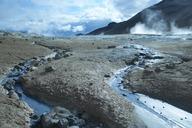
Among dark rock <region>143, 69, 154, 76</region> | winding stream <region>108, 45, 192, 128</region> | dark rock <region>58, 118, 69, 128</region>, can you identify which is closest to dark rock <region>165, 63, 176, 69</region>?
dark rock <region>143, 69, 154, 76</region>

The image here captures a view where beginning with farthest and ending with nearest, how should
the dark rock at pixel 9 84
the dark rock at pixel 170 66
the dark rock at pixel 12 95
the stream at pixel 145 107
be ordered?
1. the dark rock at pixel 170 66
2. the dark rock at pixel 9 84
3. the dark rock at pixel 12 95
4. the stream at pixel 145 107

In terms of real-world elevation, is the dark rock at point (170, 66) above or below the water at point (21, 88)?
above

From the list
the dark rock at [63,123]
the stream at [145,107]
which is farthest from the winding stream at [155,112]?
the dark rock at [63,123]

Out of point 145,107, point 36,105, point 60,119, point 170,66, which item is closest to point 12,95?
point 36,105

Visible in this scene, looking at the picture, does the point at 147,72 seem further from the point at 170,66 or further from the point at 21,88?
the point at 21,88

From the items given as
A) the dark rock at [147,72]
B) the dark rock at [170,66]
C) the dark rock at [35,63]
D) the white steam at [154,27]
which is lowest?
the white steam at [154,27]

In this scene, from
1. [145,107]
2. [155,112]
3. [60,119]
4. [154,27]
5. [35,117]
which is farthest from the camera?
[154,27]

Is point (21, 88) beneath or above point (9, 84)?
beneath

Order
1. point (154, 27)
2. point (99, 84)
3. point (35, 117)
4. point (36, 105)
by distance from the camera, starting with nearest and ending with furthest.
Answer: point (35, 117), point (36, 105), point (99, 84), point (154, 27)

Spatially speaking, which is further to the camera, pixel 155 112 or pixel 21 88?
pixel 21 88

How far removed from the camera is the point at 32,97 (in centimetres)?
5047

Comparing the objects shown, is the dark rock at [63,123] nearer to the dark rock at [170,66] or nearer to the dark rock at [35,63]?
the dark rock at [170,66]

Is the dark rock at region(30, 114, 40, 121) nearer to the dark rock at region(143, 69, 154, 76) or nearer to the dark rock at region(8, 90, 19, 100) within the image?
the dark rock at region(8, 90, 19, 100)

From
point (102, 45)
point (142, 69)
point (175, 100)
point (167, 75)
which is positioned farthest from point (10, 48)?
point (175, 100)
